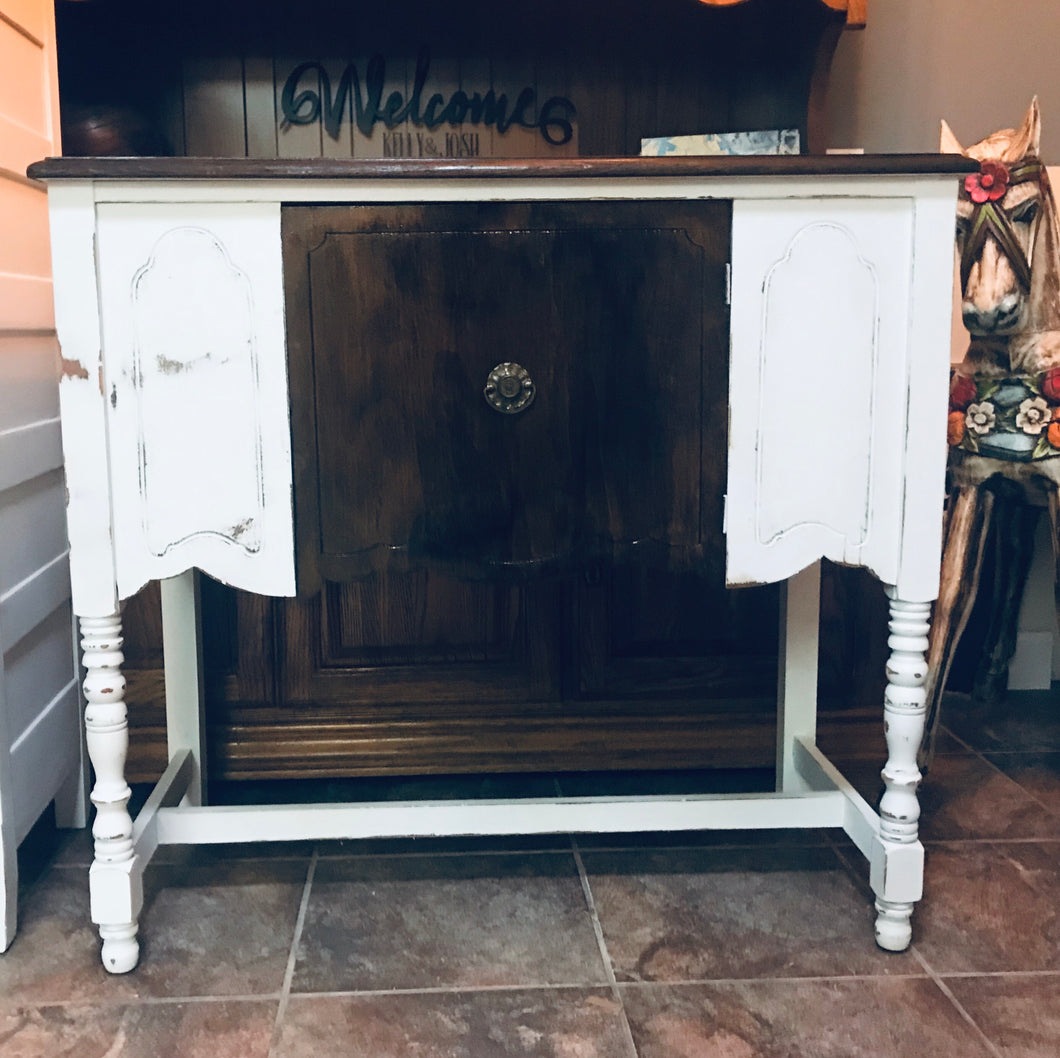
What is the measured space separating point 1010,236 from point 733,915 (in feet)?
3.02

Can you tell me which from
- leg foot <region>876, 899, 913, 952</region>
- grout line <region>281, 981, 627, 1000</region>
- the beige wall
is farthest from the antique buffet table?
the beige wall

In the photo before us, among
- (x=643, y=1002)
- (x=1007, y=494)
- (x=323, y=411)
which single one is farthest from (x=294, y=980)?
(x=1007, y=494)

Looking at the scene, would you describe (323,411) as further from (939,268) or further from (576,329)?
(939,268)

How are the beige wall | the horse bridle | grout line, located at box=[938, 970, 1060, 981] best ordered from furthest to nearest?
1. the beige wall
2. the horse bridle
3. grout line, located at box=[938, 970, 1060, 981]

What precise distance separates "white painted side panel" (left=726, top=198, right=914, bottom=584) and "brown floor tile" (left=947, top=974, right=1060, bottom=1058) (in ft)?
1.42

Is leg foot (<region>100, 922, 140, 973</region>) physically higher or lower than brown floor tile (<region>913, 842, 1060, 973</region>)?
higher

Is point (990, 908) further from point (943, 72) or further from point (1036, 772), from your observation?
point (943, 72)

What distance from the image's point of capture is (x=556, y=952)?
1.16 meters

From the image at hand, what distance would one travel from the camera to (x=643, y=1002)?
1063mm

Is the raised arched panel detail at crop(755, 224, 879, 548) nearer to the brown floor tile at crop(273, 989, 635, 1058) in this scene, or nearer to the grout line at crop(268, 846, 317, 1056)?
the brown floor tile at crop(273, 989, 635, 1058)

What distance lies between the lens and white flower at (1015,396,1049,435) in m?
1.42

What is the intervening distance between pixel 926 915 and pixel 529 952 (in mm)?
465

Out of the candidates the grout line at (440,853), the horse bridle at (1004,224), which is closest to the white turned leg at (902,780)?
the grout line at (440,853)

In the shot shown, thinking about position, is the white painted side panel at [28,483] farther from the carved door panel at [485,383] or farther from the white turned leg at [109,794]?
the carved door panel at [485,383]
